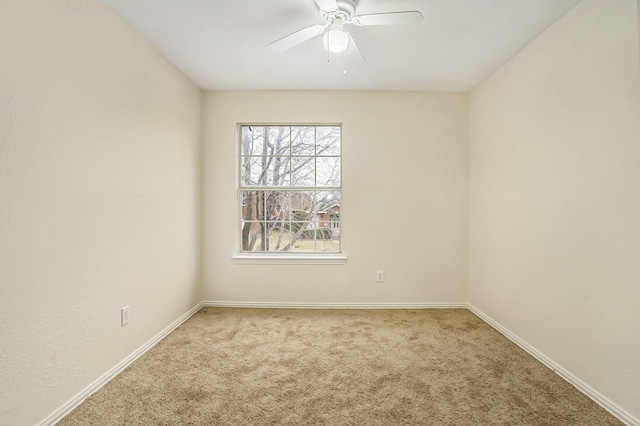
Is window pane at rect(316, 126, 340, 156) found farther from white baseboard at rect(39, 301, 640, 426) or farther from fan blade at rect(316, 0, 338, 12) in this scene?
white baseboard at rect(39, 301, 640, 426)

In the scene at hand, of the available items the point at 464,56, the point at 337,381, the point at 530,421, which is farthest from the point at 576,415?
the point at 464,56

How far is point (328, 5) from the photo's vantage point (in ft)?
5.25

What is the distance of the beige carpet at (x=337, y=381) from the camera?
1.50m

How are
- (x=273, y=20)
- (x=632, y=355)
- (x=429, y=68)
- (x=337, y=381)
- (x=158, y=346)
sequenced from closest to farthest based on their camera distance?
(x=632, y=355)
(x=337, y=381)
(x=273, y=20)
(x=158, y=346)
(x=429, y=68)

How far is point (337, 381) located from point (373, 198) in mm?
1829

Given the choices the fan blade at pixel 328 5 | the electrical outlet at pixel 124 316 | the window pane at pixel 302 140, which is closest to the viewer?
the fan blade at pixel 328 5

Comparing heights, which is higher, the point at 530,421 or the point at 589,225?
the point at 589,225

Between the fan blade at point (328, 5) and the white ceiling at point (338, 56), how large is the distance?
175mm

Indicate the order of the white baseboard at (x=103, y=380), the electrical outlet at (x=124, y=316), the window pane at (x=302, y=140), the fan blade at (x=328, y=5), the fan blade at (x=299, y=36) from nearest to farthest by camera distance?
the white baseboard at (x=103, y=380) < the fan blade at (x=328, y=5) < the fan blade at (x=299, y=36) < the electrical outlet at (x=124, y=316) < the window pane at (x=302, y=140)

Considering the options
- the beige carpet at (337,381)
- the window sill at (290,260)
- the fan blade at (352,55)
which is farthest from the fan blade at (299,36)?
the beige carpet at (337,381)

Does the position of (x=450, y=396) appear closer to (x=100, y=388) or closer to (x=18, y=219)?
(x=100, y=388)

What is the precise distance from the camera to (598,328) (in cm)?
162

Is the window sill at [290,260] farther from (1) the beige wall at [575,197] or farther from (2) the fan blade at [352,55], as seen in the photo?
(2) the fan blade at [352,55]

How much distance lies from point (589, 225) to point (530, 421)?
1.13 metres
